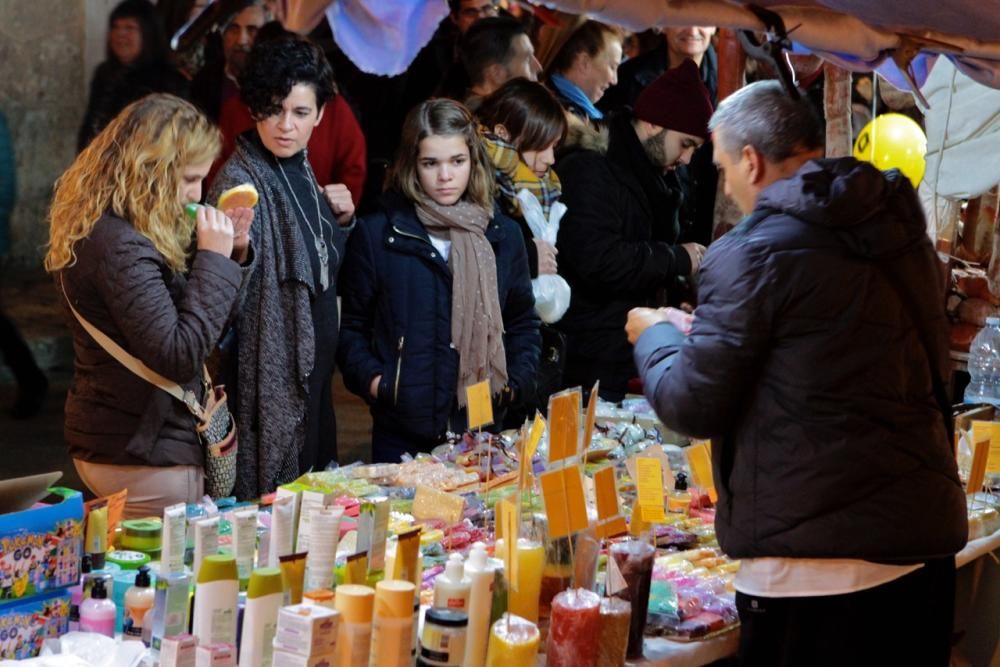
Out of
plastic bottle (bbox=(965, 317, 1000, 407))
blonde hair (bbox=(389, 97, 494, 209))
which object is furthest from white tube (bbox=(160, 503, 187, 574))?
plastic bottle (bbox=(965, 317, 1000, 407))

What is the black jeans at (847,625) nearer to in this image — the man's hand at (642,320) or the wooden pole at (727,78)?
the man's hand at (642,320)

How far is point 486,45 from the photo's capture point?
5.48m

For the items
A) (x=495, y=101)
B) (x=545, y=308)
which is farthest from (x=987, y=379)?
(x=495, y=101)

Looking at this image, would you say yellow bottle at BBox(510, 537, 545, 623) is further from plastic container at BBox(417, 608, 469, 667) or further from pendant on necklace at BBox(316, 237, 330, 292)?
pendant on necklace at BBox(316, 237, 330, 292)

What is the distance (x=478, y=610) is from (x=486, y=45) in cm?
343

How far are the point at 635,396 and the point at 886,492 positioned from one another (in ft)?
8.66

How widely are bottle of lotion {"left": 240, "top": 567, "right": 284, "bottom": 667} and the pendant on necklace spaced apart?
2.13 m

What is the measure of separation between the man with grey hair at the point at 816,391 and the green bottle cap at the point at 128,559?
1127 millimetres

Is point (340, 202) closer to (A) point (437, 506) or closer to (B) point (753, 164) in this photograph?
(A) point (437, 506)

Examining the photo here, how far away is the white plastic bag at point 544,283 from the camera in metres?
5.00

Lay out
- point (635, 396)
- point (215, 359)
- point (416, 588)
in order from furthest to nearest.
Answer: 1. point (635, 396)
2. point (215, 359)
3. point (416, 588)

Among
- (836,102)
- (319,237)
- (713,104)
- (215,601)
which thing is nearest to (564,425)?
(215,601)

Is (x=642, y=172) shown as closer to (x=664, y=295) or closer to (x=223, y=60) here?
(x=664, y=295)

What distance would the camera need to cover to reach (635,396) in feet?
17.4
